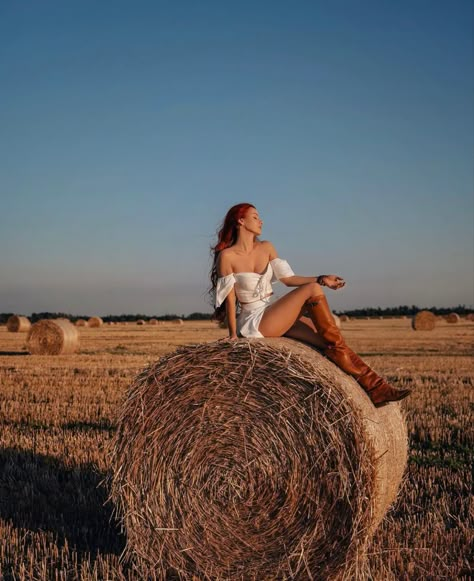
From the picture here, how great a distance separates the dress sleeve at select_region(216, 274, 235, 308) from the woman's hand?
70 cm

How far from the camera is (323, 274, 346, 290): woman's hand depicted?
16.9 ft

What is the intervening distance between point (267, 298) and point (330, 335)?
60 centimetres

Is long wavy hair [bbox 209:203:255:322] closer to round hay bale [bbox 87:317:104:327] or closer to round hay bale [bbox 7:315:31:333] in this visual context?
round hay bale [bbox 7:315:31:333]

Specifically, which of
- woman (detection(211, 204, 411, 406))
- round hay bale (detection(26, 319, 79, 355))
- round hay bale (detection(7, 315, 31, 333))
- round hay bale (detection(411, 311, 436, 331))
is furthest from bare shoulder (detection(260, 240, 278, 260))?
round hay bale (detection(7, 315, 31, 333))

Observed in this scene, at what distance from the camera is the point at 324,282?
521 centimetres

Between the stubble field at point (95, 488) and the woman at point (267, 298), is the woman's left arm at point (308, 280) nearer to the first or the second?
the woman at point (267, 298)


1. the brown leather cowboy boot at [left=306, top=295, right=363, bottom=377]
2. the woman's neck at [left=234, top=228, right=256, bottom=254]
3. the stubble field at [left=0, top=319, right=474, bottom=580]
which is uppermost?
the woman's neck at [left=234, top=228, right=256, bottom=254]

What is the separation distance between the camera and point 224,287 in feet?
17.4

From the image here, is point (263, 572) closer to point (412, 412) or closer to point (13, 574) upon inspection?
point (13, 574)

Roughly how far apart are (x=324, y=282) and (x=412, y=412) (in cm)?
493

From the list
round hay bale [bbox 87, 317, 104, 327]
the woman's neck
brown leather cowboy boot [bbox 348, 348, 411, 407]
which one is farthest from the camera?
round hay bale [bbox 87, 317, 104, 327]

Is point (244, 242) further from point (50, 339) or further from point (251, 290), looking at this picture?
point (50, 339)

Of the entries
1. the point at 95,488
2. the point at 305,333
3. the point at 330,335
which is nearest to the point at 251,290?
the point at 305,333

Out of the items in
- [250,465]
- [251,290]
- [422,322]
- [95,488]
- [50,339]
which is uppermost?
[251,290]
